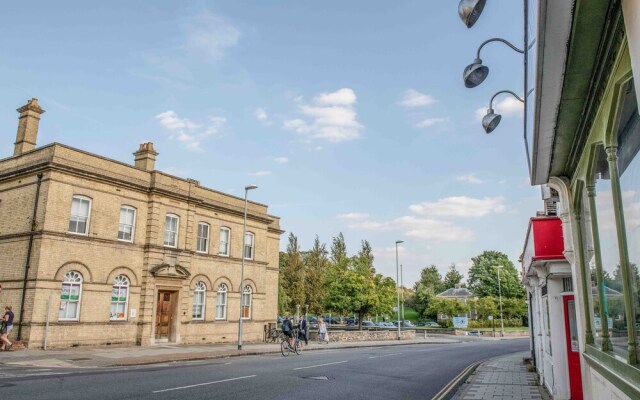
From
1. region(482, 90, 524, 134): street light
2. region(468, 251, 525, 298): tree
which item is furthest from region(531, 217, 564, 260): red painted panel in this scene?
region(468, 251, 525, 298): tree

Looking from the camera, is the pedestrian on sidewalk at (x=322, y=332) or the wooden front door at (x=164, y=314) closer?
the wooden front door at (x=164, y=314)

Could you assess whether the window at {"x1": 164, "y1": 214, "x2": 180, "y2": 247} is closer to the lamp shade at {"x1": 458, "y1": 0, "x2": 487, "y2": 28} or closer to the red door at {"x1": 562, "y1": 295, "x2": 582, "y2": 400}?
the red door at {"x1": 562, "y1": 295, "x2": 582, "y2": 400}

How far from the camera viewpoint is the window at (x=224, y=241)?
1216 inches

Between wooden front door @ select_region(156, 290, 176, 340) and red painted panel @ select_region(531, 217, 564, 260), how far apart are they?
21.3 metres

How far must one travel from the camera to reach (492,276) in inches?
3686

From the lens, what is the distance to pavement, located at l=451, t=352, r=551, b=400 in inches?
449

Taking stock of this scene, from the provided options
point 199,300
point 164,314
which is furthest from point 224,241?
point 164,314

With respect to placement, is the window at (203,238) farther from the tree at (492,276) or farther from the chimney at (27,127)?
the tree at (492,276)

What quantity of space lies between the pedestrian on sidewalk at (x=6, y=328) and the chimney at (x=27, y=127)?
915 cm

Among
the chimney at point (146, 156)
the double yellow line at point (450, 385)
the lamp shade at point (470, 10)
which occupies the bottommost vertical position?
the double yellow line at point (450, 385)

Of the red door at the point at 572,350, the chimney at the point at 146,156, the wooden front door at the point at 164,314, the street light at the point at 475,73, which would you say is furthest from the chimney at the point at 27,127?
the red door at the point at 572,350

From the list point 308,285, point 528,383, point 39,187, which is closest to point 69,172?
point 39,187

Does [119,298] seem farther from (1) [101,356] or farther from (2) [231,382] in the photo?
(2) [231,382]

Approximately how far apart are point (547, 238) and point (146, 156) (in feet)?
76.7
